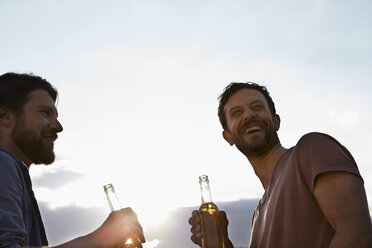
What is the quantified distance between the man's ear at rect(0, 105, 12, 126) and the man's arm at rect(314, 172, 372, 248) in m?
2.86

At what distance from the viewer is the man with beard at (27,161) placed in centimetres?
255

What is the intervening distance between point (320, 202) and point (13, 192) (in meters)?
2.27

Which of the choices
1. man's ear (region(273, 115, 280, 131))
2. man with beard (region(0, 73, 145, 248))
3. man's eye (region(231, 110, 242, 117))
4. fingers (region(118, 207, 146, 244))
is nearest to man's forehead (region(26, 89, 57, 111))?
man with beard (region(0, 73, 145, 248))

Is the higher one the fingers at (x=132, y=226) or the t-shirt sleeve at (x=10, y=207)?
the t-shirt sleeve at (x=10, y=207)

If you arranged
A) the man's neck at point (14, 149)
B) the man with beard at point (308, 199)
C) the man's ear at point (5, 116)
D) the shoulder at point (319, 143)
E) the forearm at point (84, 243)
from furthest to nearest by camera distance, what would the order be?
the man's ear at point (5, 116) < the man's neck at point (14, 149) < the shoulder at point (319, 143) < the man with beard at point (308, 199) < the forearm at point (84, 243)

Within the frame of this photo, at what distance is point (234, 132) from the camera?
4.72m

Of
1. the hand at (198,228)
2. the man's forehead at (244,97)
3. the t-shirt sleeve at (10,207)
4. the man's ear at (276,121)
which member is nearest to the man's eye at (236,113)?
the man's forehead at (244,97)

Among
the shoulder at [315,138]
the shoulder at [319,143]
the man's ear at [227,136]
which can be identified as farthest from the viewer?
the man's ear at [227,136]

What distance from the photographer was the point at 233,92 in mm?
5141

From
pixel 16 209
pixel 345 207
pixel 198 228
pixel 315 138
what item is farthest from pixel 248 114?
pixel 16 209

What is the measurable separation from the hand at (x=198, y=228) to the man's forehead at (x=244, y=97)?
1.42 metres

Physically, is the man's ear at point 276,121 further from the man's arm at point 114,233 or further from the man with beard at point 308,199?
the man's arm at point 114,233

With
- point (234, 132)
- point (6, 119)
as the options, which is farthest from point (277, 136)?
point (6, 119)

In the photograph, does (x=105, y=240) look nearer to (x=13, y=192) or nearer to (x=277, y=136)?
(x=13, y=192)
